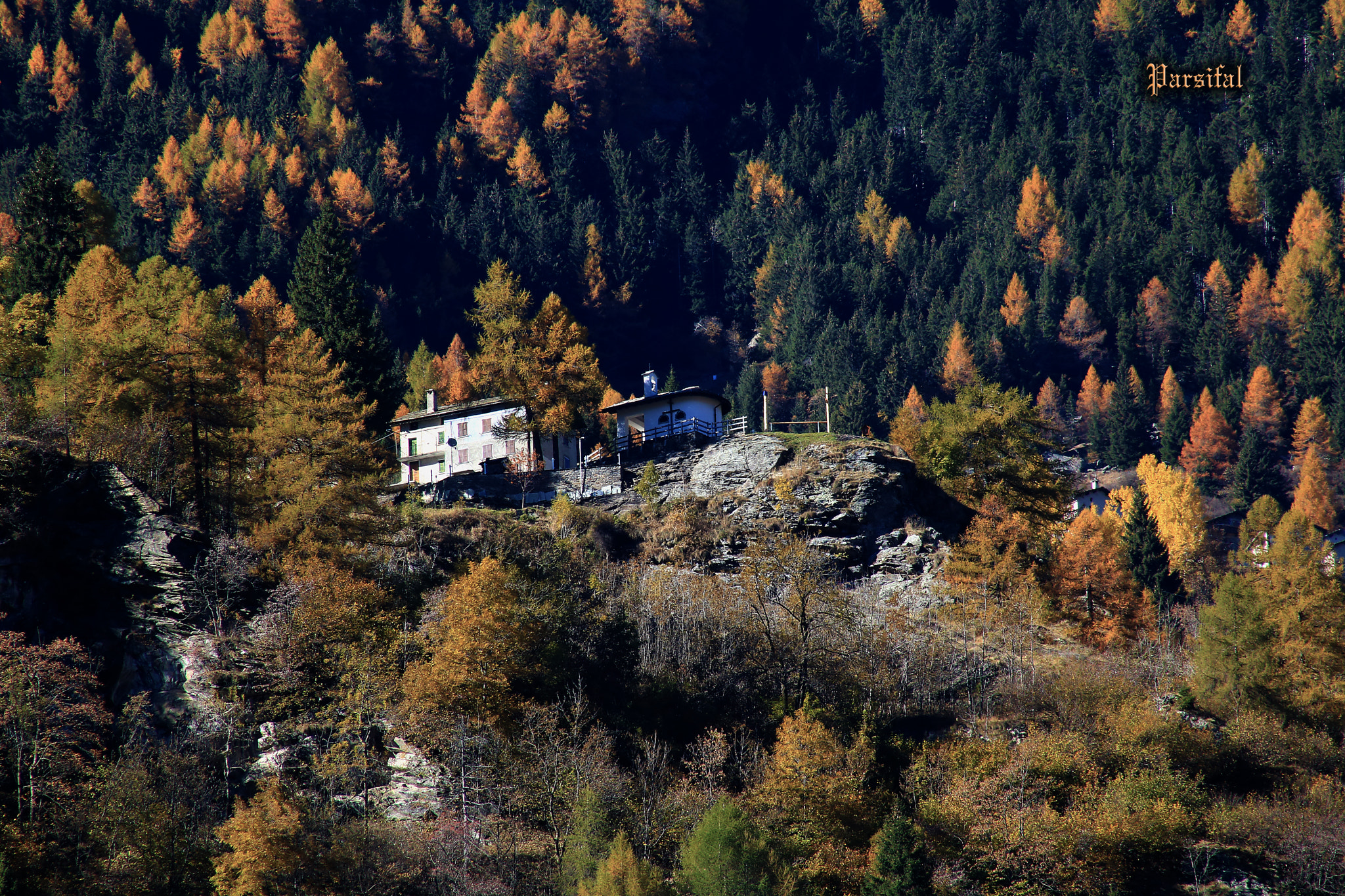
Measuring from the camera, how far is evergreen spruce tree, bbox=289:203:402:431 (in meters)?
64.8

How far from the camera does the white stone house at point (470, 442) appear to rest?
66.3 m

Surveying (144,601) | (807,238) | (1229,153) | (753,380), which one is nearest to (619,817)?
→ (144,601)

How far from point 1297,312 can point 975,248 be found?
47.5m

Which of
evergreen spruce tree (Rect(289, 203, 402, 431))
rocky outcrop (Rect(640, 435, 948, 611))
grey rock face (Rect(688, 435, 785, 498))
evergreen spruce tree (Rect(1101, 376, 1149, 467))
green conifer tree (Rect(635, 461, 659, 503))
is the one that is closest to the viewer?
rocky outcrop (Rect(640, 435, 948, 611))

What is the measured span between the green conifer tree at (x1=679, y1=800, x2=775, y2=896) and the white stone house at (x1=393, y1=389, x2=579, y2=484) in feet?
93.9

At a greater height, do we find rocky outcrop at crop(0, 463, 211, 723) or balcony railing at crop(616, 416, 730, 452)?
balcony railing at crop(616, 416, 730, 452)

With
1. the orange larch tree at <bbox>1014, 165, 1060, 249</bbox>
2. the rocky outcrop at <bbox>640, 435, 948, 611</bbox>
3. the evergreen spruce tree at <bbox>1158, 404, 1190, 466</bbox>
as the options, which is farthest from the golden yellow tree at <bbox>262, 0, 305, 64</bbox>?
the rocky outcrop at <bbox>640, 435, 948, 611</bbox>

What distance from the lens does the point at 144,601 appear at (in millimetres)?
41719

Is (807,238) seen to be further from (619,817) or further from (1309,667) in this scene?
(619,817)

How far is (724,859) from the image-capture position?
130 feet

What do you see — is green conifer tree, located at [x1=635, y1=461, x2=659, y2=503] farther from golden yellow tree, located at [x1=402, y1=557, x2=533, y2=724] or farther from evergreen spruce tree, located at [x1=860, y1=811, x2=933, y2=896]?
evergreen spruce tree, located at [x1=860, y1=811, x2=933, y2=896]

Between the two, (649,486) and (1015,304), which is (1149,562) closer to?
(649,486)

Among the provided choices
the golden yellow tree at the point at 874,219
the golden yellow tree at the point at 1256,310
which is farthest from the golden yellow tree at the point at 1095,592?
the golden yellow tree at the point at 874,219

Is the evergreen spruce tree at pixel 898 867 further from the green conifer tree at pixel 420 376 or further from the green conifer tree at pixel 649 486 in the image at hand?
the green conifer tree at pixel 420 376
